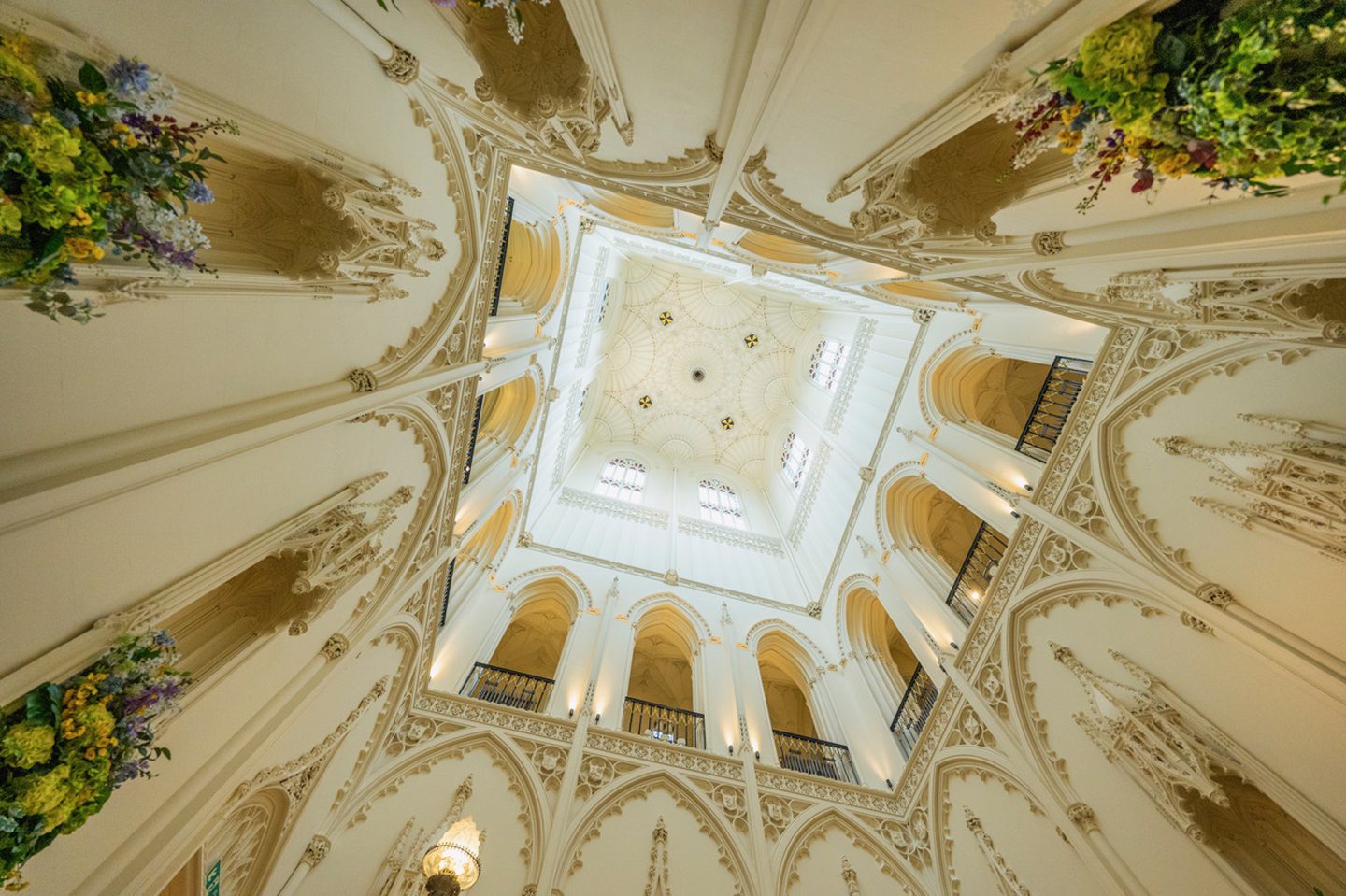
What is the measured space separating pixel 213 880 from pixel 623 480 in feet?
50.5

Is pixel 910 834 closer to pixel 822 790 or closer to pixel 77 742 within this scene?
pixel 822 790

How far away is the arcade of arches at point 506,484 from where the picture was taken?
10.4 feet

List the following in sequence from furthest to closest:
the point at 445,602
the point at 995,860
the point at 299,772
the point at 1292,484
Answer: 1. the point at 445,602
2. the point at 995,860
3. the point at 299,772
4. the point at 1292,484

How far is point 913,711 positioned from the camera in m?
9.30

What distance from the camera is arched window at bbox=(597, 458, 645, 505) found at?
60.0 feet

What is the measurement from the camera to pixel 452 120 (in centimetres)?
576

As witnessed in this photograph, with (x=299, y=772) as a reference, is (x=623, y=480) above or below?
below

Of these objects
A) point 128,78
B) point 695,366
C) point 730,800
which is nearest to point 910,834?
point 730,800

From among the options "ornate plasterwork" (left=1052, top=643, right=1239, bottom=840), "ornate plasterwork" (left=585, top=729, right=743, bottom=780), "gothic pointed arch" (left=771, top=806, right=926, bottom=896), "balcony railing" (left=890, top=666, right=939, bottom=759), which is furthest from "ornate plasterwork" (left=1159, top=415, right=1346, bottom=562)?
"ornate plasterwork" (left=585, top=729, right=743, bottom=780)

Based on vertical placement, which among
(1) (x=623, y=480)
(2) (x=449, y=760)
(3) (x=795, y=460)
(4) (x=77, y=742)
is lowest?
(2) (x=449, y=760)

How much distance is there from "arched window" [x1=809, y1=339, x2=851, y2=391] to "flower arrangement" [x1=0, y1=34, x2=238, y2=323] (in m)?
15.7

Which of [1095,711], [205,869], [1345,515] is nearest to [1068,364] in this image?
[1345,515]

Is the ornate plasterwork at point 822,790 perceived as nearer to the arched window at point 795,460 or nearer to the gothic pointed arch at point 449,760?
the gothic pointed arch at point 449,760

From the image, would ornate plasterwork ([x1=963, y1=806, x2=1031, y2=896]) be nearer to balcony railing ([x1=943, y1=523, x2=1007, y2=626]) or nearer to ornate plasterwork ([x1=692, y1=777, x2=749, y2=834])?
balcony railing ([x1=943, y1=523, x2=1007, y2=626])
